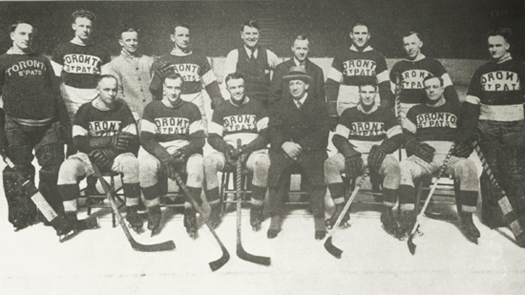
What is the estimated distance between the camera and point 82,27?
238cm

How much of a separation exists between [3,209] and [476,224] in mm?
3025

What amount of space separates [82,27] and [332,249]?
2.07m

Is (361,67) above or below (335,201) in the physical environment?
above

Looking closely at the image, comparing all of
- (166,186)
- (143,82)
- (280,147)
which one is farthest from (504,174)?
(143,82)

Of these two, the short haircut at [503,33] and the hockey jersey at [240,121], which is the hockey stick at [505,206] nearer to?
the short haircut at [503,33]

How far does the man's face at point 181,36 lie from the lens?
7.94 ft

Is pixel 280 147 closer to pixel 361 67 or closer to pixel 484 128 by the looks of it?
pixel 361 67

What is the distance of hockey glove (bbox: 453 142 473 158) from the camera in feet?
8.13

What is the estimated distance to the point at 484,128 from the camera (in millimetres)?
2514

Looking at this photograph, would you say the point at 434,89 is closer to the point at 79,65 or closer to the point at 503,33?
the point at 503,33

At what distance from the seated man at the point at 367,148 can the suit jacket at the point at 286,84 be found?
0.24 m

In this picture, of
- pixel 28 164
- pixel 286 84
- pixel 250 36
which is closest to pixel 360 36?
pixel 286 84

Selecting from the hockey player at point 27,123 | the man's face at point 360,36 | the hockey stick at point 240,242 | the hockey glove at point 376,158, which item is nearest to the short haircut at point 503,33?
the man's face at point 360,36

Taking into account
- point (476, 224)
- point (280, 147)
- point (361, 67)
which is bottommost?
point (476, 224)
